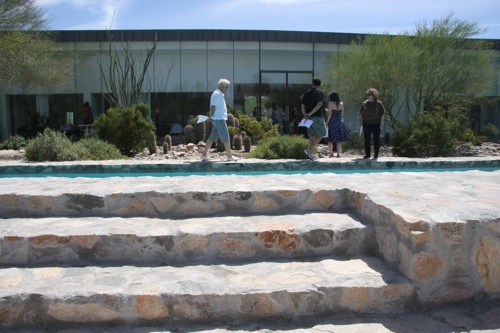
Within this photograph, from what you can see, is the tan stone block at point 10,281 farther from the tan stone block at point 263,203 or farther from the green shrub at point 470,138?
the green shrub at point 470,138

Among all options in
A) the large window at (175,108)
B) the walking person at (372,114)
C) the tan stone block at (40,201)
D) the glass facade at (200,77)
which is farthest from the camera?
the large window at (175,108)

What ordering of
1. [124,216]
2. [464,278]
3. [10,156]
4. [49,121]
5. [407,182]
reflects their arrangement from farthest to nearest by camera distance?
[49,121], [10,156], [407,182], [124,216], [464,278]

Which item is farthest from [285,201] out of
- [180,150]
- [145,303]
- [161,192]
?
[180,150]

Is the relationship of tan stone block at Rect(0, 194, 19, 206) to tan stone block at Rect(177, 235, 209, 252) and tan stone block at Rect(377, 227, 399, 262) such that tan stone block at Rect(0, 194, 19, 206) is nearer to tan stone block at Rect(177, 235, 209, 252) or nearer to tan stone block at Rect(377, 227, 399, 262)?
tan stone block at Rect(177, 235, 209, 252)

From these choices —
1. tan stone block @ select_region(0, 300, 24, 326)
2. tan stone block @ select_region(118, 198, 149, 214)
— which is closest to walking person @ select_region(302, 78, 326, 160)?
tan stone block @ select_region(118, 198, 149, 214)

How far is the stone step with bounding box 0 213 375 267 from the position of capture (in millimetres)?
3408

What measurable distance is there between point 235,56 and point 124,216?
1642cm

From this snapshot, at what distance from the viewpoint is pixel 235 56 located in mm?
19531

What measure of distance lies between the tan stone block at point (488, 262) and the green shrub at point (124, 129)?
410 inches

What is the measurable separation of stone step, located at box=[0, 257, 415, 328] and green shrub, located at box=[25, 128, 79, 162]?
729cm

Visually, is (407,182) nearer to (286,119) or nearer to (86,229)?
(86,229)

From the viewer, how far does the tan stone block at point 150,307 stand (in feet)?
9.22

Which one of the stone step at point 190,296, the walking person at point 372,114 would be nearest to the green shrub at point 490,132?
the walking person at point 372,114

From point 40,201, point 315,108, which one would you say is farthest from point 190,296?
point 315,108
